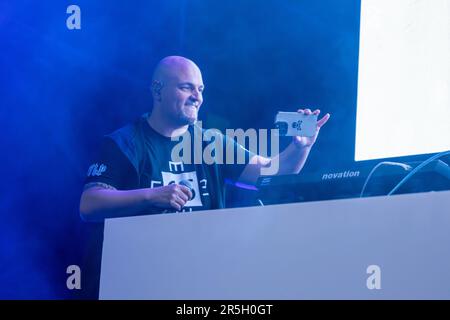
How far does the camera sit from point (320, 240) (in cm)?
229

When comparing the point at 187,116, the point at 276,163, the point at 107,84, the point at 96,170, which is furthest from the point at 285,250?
the point at 107,84

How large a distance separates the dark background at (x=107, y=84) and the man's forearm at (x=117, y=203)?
6cm

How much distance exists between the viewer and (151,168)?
2338 mm

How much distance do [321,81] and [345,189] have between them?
34cm

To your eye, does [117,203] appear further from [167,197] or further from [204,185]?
[204,185]

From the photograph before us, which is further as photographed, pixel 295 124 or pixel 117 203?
pixel 295 124

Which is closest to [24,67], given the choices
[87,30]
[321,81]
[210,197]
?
[87,30]

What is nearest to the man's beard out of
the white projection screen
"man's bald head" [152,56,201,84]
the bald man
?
the bald man

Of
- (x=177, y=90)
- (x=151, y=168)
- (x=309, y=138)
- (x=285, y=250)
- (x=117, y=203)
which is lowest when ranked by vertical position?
(x=285, y=250)

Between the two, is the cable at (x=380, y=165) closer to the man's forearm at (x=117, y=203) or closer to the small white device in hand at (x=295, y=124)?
the small white device in hand at (x=295, y=124)

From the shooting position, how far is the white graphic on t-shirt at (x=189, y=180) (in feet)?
7.67

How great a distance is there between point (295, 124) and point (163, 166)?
406mm

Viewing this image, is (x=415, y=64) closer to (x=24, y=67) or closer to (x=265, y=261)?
(x=265, y=261)

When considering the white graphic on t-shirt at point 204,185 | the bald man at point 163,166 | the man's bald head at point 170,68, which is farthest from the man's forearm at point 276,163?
the man's bald head at point 170,68
